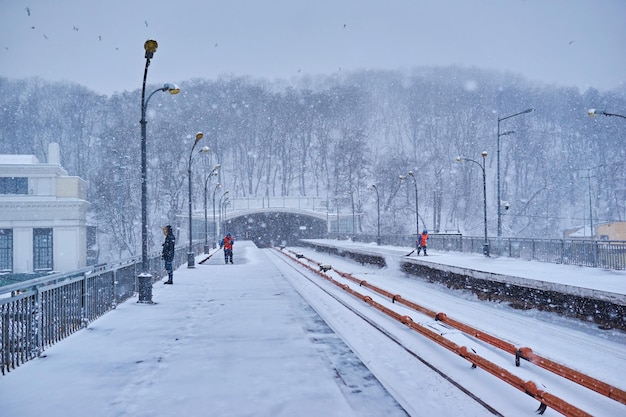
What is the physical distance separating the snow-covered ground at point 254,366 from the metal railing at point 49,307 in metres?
0.26

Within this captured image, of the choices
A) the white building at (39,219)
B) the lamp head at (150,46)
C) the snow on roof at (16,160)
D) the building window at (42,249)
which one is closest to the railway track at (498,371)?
the lamp head at (150,46)

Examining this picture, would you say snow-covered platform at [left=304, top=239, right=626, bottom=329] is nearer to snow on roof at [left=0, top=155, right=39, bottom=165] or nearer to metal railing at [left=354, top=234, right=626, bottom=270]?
metal railing at [left=354, top=234, right=626, bottom=270]

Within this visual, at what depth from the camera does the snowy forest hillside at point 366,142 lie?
86.9 meters

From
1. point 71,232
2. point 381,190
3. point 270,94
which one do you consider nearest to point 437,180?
point 381,190

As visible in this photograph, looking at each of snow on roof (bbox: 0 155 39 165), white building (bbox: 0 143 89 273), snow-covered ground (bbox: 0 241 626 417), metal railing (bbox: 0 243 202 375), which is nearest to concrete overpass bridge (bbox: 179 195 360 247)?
snow on roof (bbox: 0 155 39 165)

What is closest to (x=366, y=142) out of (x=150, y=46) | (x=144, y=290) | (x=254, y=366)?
(x=150, y=46)

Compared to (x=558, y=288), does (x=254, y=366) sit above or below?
below

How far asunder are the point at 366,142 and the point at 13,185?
70311mm

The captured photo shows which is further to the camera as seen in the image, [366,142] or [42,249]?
[366,142]

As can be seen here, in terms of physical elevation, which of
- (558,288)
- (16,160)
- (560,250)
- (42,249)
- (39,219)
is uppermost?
(16,160)

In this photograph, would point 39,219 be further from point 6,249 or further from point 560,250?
point 560,250

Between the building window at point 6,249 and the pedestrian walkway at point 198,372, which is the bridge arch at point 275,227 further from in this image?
the pedestrian walkway at point 198,372

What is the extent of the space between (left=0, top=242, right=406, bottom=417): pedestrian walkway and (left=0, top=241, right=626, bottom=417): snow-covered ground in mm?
17

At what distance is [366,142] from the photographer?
340ft
